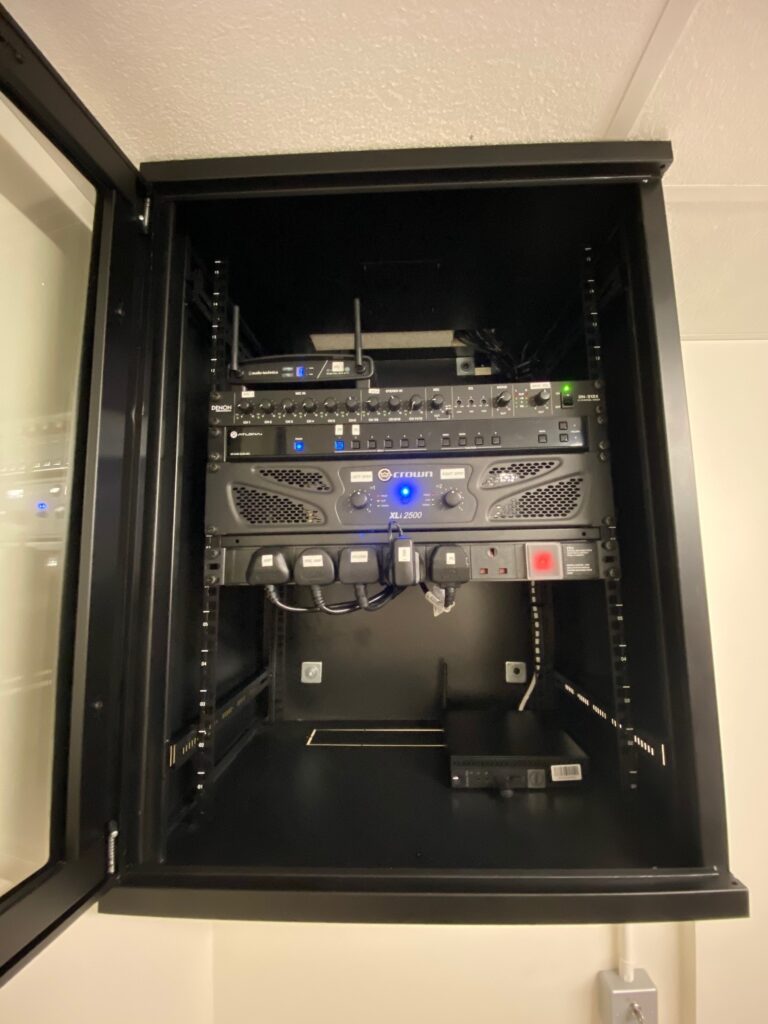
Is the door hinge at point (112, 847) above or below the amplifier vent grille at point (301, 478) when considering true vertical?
below

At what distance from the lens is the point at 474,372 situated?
1030 mm

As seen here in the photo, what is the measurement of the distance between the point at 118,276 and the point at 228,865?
790 millimetres

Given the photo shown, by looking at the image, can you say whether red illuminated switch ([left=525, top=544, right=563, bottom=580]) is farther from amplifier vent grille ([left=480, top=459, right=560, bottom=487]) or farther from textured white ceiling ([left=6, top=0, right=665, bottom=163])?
textured white ceiling ([left=6, top=0, right=665, bottom=163])

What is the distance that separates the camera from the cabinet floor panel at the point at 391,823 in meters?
0.58

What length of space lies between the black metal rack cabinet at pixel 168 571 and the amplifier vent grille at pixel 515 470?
0.15 meters

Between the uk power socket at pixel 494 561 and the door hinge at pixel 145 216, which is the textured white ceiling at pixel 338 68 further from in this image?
the uk power socket at pixel 494 561

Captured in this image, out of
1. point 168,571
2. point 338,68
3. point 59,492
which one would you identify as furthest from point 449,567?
point 338,68

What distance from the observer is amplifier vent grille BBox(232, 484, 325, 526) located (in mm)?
711

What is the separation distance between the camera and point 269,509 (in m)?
0.72

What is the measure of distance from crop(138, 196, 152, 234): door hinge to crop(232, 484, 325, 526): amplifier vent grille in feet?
1.32

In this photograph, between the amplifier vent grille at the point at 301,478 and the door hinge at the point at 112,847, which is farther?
the amplifier vent grille at the point at 301,478

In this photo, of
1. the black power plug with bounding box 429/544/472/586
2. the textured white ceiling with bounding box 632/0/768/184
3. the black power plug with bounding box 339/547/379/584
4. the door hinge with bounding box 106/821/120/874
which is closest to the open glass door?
the door hinge with bounding box 106/821/120/874

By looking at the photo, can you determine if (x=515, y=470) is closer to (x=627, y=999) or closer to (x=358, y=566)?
(x=358, y=566)

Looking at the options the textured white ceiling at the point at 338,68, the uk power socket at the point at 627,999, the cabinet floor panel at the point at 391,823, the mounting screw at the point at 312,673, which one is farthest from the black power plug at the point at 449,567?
the uk power socket at the point at 627,999
